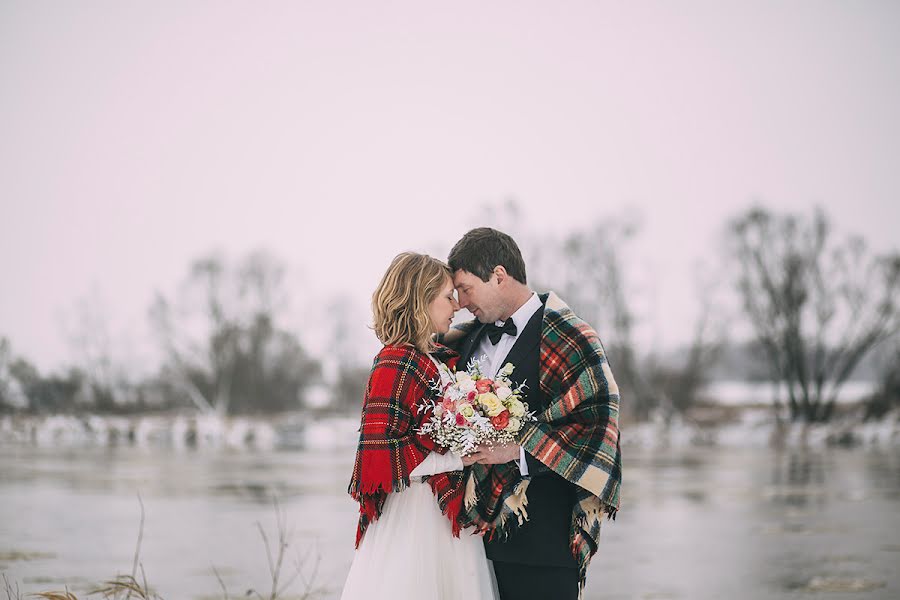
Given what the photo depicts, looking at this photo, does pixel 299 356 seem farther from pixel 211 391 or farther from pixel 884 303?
pixel 884 303

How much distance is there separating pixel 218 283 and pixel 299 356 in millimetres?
5646

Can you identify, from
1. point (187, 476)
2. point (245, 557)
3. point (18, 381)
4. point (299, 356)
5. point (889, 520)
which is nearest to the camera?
point (245, 557)

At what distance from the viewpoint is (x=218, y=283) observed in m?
45.7

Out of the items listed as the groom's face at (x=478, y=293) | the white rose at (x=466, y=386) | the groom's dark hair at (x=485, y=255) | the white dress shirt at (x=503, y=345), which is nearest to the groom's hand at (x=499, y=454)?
the white rose at (x=466, y=386)

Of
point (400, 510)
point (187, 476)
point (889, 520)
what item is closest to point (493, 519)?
point (400, 510)

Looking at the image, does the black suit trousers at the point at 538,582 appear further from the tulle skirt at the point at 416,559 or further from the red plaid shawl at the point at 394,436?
the red plaid shawl at the point at 394,436

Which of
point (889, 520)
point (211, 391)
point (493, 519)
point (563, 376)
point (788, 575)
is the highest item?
point (563, 376)

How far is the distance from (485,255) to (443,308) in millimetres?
326

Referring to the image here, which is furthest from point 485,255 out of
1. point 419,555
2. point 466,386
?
point 419,555

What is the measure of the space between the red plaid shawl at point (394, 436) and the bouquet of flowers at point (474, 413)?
68mm

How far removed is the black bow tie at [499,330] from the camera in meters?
4.30

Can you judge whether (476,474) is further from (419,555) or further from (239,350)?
(239,350)

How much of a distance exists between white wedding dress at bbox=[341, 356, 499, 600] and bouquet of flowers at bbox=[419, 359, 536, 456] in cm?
15

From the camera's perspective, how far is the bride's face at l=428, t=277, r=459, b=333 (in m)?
4.14
